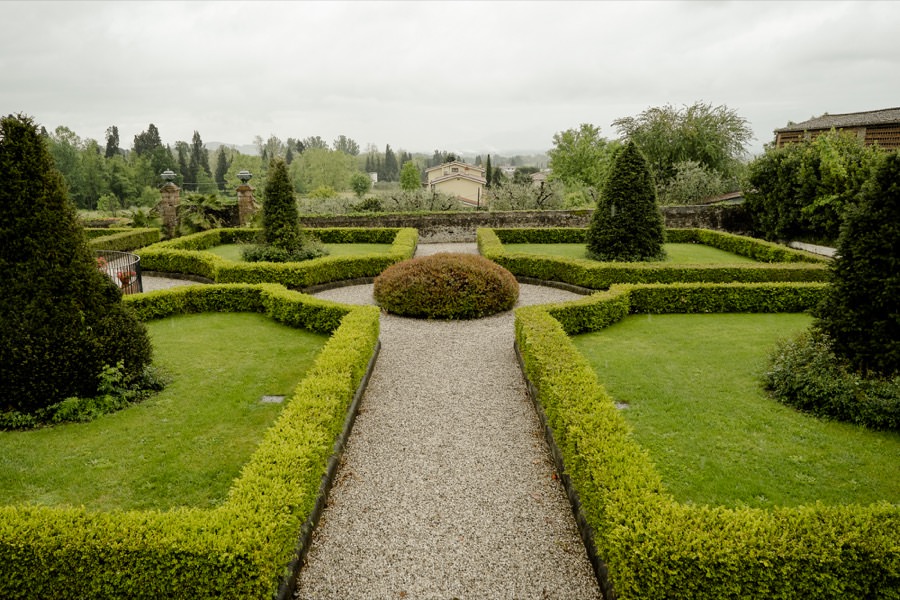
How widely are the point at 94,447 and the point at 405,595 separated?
13.8 ft

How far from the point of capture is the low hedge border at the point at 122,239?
18.1 m

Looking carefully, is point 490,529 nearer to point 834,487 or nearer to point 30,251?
point 834,487

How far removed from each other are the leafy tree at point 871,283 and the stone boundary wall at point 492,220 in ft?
53.7

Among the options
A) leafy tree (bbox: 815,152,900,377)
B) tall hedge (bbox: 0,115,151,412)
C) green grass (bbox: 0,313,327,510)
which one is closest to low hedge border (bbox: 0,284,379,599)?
green grass (bbox: 0,313,327,510)

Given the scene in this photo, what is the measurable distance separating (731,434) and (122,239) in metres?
20.1

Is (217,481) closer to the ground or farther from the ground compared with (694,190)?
closer to the ground

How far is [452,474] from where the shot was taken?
579 cm

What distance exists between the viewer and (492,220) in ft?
77.0

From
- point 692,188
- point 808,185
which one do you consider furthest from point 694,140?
point 808,185

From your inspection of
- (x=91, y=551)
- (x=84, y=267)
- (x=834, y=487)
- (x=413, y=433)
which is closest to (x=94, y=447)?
(x=84, y=267)

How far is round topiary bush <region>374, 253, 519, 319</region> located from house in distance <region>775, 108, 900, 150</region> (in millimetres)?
20148

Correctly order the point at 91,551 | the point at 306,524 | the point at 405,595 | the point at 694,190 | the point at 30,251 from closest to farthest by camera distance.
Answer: the point at 91,551 < the point at 405,595 < the point at 306,524 < the point at 30,251 < the point at 694,190

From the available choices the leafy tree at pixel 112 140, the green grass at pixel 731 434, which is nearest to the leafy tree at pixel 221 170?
the leafy tree at pixel 112 140

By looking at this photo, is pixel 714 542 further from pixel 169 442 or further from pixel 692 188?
pixel 692 188
